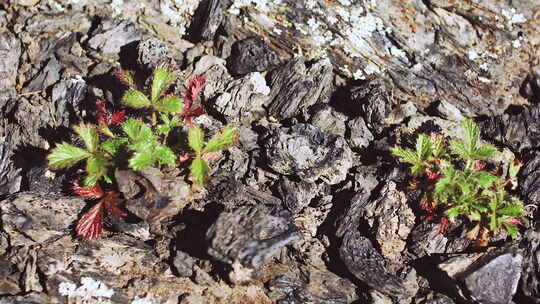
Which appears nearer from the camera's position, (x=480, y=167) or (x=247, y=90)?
(x=480, y=167)

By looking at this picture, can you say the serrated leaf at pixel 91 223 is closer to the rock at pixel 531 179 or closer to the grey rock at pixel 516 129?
the grey rock at pixel 516 129

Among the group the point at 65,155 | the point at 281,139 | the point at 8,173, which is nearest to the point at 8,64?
the point at 8,173

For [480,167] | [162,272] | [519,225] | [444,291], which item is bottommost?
[162,272]

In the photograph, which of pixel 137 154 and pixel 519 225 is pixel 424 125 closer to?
pixel 519 225

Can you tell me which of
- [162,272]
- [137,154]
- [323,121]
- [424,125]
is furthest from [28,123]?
[424,125]

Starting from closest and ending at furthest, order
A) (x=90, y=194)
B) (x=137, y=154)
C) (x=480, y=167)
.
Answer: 1. (x=137, y=154)
2. (x=90, y=194)
3. (x=480, y=167)

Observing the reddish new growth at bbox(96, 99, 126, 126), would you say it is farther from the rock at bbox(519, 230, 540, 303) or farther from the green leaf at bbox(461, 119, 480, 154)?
the rock at bbox(519, 230, 540, 303)

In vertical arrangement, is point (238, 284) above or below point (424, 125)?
below
